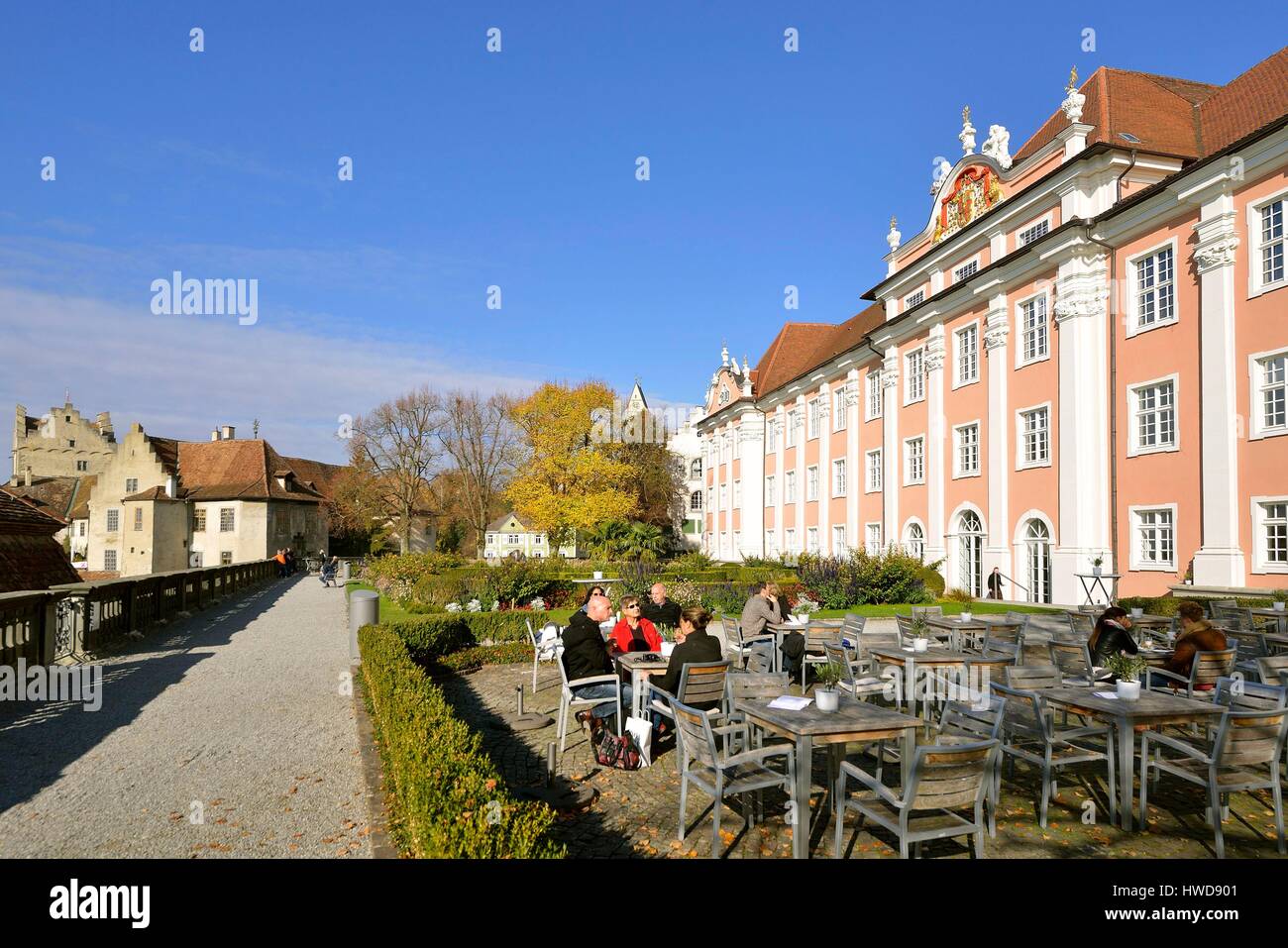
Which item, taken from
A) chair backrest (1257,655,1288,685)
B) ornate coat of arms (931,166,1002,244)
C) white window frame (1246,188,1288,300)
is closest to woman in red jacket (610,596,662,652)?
chair backrest (1257,655,1288,685)

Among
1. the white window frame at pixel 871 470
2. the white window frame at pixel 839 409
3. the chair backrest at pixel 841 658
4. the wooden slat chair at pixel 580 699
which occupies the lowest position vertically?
the wooden slat chair at pixel 580 699

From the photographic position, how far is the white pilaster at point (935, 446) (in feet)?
93.2

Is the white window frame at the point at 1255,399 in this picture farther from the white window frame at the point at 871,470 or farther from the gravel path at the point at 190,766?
the gravel path at the point at 190,766

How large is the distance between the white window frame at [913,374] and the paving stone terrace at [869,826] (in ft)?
83.7

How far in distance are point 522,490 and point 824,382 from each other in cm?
2002

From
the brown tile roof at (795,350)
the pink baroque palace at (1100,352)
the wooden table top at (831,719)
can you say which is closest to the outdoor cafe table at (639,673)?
the wooden table top at (831,719)

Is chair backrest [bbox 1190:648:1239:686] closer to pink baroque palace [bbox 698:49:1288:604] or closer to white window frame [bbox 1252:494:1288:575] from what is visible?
pink baroque palace [bbox 698:49:1288:604]

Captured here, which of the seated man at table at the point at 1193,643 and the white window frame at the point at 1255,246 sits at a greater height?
the white window frame at the point at 1255,246

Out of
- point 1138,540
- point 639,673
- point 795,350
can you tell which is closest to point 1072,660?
point 639,673

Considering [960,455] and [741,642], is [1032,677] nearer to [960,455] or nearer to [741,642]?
[741,642]

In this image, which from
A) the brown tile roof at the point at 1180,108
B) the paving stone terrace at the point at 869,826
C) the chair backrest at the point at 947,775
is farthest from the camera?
the brown tile roof at the point at 1180,108

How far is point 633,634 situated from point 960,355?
75.9 feet

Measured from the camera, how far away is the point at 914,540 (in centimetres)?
3062
